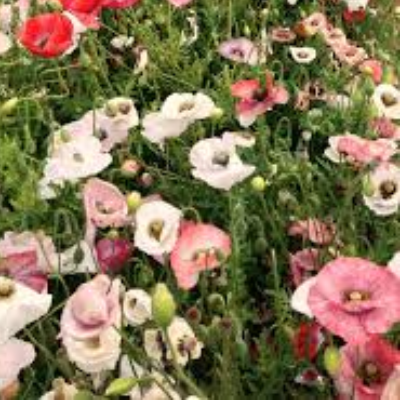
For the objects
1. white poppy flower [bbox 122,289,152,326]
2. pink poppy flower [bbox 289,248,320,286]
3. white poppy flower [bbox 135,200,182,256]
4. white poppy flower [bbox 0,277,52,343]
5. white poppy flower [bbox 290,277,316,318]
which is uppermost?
white poppy flower [bbox 290,277,316,318]

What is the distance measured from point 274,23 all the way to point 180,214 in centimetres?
107

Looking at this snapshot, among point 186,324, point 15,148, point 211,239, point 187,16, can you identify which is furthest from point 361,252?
point 187,16

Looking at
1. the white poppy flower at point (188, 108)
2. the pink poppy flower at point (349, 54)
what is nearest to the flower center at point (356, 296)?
the white poppy flower at point (188, 108)

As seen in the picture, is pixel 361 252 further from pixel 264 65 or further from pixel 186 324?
pixel 264 65

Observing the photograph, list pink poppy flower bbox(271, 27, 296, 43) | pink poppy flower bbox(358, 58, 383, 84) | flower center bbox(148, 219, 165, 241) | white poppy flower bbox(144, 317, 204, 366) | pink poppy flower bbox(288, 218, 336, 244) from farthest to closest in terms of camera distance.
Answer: pink poppy flower bbox(271, 27, 296, 43) → pink poppy flower bbox(358, 58, 383, 84) → pink poppy flower bbox(288, 218, 336, 244) → flower center bbox(148, 219, 165, 241) → white poppy flower bbox(144, 317, 204, 366)

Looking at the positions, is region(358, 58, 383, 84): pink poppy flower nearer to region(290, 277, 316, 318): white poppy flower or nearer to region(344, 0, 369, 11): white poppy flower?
region(344, 0, 369, 11): white poppy flower

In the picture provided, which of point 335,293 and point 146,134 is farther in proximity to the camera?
point 146,134

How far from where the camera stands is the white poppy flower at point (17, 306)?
4.14 feet

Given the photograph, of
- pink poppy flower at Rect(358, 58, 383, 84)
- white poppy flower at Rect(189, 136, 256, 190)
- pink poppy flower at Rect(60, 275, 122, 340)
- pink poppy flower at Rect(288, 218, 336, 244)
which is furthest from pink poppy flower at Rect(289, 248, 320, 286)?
pink poppy flower at Rect(358, 58, 383, 84)

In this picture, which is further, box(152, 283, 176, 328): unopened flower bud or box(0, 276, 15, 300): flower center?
box(0, 276, 15, 300): flower center

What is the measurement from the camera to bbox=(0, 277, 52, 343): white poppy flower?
1.26 meters

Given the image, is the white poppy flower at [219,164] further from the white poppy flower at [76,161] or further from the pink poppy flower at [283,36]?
the pink poppy flower at [283,36]

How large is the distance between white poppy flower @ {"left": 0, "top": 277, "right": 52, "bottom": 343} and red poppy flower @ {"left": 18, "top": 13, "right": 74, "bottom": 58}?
593mm

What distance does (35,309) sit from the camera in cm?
129
